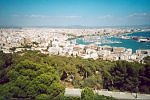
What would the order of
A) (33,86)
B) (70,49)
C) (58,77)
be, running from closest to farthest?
1. (33,86)
2. (58,77)
3. (70,49)

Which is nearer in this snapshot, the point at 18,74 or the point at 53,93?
the point at 53,93

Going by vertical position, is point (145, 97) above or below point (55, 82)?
below

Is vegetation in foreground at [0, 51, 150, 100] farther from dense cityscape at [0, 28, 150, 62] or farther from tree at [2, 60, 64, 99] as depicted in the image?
dense cityscape at [0, 28, 150, 62]

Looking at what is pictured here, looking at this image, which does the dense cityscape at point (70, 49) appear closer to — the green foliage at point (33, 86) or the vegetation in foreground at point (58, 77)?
the vegetation in foreground at point (58, 77)

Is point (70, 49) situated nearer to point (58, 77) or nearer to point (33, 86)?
point (58, 77)

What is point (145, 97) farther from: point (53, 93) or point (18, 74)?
point (18, 74)


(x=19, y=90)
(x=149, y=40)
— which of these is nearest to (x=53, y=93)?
(x=19, y=90)

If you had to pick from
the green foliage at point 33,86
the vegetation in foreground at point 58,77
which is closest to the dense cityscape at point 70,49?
the vegetation in foreground at point 58,77

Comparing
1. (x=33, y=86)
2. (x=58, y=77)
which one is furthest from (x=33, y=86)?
(x=58, y=77)
